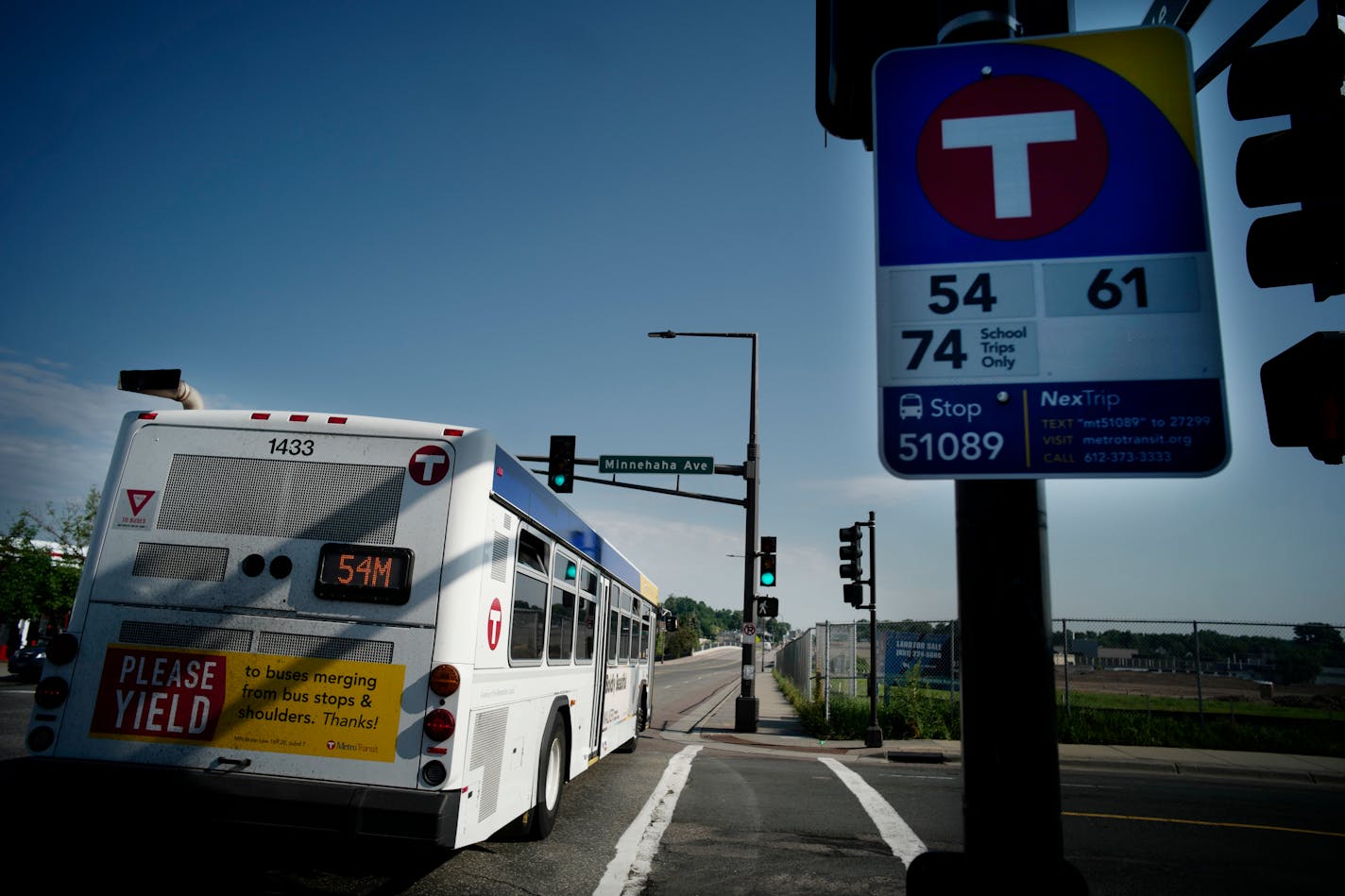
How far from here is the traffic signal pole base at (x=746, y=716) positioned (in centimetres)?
1800

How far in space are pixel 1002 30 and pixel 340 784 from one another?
513cm

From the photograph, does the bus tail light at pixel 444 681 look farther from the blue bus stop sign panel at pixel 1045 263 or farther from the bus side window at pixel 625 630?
the bus side window at pixel 625 630

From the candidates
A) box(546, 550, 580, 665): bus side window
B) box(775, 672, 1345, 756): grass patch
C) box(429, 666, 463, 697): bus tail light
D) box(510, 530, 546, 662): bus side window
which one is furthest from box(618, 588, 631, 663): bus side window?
box(775, 672, 1345, 756): grass patch

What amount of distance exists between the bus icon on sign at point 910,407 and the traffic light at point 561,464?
16.5 meters

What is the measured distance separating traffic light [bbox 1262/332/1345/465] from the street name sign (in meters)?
15.4

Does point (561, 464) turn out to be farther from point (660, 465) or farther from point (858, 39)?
point (858, 39)

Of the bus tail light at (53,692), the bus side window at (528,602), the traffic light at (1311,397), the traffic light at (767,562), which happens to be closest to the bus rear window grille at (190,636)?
the bus tail light at (53,692)

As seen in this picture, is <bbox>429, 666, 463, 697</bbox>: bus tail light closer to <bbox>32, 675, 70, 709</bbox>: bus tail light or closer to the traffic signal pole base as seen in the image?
<bbox>32, 675, 70, 709</bbox>: bus tail light

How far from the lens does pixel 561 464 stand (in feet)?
60.1

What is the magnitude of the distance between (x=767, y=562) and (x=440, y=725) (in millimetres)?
15318

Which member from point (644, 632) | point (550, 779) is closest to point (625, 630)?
point (644, 632)

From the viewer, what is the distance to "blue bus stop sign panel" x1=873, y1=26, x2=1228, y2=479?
1.91 meters

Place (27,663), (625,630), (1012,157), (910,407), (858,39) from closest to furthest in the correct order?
(910,407) < (1012,157) < (858,39) < (625,630) < (27,663)

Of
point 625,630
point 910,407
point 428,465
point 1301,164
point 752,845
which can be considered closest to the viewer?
point 910,407
